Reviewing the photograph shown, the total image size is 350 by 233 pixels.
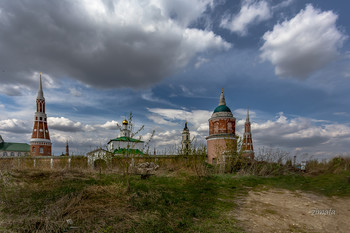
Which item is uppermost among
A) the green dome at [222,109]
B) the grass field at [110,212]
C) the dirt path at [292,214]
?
the green dome at [222,109]

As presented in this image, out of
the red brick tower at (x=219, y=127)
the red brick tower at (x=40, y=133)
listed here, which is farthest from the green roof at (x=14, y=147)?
the red brick tower at (x=219, y=127)

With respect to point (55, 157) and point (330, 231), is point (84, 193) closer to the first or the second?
point (330, 231)

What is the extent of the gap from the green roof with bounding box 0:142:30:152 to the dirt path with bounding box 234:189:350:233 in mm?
57602

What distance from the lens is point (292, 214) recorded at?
438 cm

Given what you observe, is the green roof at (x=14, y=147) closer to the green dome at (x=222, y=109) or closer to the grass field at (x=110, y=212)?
the green dome at (x=222, y=109)

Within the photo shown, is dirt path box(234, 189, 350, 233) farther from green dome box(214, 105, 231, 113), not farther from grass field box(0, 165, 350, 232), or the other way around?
green dome box(214, 105, 231, 113)

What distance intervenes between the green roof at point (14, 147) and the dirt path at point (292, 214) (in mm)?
57602

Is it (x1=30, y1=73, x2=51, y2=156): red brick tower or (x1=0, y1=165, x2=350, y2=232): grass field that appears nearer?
(x1=0, y1=165, x2=350, y2=232): grass field

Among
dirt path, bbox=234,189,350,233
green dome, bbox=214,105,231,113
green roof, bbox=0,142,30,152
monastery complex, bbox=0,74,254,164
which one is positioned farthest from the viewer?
green roof, bbox=0,142,30,152

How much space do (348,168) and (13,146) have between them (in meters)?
64.0

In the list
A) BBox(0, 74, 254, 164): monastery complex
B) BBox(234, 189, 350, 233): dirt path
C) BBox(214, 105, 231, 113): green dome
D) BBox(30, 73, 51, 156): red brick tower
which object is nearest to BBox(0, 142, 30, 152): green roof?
BBox(0, 74, 254, 164): monastery complex

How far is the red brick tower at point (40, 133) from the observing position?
3475cm

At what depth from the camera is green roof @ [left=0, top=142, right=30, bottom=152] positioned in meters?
47.3

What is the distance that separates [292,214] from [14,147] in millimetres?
61959
